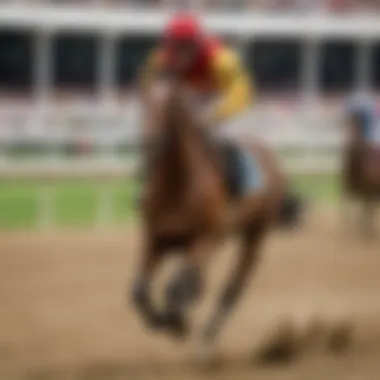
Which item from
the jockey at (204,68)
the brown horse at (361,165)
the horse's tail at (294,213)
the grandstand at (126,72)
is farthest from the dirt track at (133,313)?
the grandstand at (126,72)

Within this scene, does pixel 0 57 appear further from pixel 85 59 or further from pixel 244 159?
pixel 244 159

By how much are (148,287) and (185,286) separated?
0.65ft

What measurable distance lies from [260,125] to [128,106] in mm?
1367

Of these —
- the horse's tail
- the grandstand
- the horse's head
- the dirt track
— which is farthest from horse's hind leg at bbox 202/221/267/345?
the grandstand

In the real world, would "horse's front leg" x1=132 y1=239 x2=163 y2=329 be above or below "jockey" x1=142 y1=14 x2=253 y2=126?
below

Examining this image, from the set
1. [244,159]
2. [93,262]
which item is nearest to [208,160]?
[244,159]

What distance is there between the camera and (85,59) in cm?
1489

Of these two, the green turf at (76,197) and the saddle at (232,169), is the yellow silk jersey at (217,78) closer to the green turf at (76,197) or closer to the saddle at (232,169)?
the saddle at (232,169)

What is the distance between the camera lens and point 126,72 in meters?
14.6

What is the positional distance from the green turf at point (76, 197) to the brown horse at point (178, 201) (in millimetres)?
3141

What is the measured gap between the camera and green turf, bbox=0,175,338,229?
8398 millimetres

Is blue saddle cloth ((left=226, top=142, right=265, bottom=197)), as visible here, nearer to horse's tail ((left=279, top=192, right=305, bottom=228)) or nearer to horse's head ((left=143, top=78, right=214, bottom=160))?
horse's head ((left=143, top=78, right=214, bottom=160))

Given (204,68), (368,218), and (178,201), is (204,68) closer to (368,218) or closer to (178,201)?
(178,201)

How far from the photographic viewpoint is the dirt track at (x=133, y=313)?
169 inches
